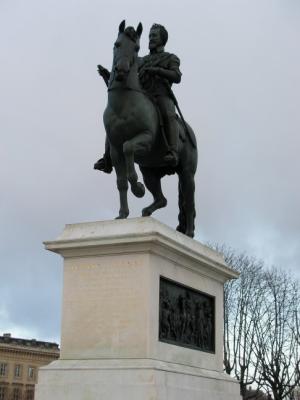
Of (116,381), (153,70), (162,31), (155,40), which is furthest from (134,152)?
(116,381)

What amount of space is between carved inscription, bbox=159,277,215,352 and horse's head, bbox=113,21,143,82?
3.36 meters

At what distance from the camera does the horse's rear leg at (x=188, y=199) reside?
14266 millimetres

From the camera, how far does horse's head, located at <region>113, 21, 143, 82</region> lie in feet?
39.4

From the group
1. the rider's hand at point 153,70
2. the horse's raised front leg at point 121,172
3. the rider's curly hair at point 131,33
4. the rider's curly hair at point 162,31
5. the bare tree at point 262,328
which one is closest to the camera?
the rider's curly hair at point 131,33

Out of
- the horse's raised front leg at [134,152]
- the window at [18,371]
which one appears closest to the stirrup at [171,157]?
the horse's raised front leg at [134,152]

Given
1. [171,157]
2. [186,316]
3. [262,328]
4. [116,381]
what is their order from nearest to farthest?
[116,381]
[186,316]
[171,157]
[262,328]

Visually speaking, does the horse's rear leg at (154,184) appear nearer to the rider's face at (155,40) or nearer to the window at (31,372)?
the rider's face at (155,40)

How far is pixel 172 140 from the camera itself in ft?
42.6

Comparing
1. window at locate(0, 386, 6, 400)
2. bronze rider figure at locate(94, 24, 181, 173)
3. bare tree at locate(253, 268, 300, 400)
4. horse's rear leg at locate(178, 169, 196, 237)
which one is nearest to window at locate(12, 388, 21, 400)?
window at locate(0, 386, 6, 400)

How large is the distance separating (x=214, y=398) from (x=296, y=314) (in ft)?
114

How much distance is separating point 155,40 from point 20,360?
98.7 metres

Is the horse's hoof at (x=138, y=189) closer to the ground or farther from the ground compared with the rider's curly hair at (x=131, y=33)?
closer to the ground

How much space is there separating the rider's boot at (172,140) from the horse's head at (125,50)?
130 centimetres

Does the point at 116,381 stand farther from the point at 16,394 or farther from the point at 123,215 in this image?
the point at 16,394
